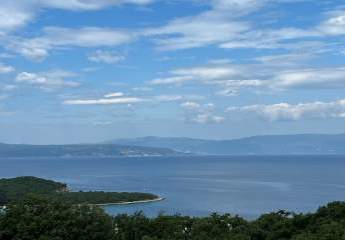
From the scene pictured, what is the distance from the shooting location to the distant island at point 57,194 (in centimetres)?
12205

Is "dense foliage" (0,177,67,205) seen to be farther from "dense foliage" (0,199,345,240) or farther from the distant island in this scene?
"dense foliage" (0,199,345,240)

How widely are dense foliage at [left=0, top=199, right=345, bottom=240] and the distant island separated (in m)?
78.9

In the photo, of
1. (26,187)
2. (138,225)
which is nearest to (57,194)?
(26,187)

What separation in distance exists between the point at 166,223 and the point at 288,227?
795 centimetres

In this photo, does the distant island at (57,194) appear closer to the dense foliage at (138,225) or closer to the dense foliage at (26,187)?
the dense foliage at (26,187)

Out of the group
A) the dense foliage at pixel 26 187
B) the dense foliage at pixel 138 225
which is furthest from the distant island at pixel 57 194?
the dense foliage at pixel 138 225

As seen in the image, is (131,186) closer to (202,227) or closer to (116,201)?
(116,201)

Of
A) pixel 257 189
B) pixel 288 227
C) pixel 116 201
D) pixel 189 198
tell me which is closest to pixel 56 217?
pixel 288 227

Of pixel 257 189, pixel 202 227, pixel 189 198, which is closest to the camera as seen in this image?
pixel 202 227

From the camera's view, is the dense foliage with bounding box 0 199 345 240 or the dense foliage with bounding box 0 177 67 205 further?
the dense foliage with bounding box 0 177 67 205

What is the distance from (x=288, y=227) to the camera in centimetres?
3469

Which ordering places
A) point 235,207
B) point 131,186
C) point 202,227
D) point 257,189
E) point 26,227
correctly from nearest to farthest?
point 26,227, point 202,227, point 235,207, point 257,189, point 131,186

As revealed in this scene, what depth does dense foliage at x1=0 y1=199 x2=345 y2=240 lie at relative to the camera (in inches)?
1252

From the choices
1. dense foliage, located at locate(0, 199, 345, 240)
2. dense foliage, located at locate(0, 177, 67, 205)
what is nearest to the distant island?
dense foliage, located at locate(0, 177, 67, 205)
